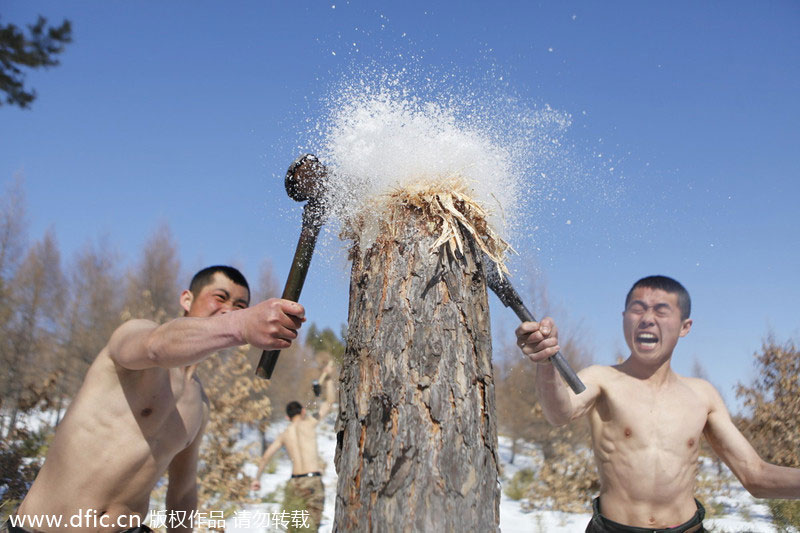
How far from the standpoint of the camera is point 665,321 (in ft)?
10.1

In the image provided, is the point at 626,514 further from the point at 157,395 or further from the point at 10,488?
the point at 10,488

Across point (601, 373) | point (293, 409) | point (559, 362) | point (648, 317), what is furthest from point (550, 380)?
point (293, 409)

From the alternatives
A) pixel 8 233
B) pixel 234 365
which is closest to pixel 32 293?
pixel 8 233

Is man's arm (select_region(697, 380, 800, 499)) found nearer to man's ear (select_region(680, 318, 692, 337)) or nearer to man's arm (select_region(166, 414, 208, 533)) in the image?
man's ear (select_region(680, 318, 692, 337))

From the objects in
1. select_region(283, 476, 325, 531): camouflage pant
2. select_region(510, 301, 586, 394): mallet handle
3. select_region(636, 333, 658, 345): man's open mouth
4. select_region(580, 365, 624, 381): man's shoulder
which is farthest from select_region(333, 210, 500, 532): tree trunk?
select_region(283, 476, 325, 531): camouflage pant

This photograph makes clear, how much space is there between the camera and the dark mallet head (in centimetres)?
197

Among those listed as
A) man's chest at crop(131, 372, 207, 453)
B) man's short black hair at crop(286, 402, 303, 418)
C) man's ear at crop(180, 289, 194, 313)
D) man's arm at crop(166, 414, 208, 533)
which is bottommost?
man's arm at crop(166, 414, 208, 533)

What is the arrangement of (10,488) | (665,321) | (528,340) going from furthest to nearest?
1. (10,488)
2. (665,321)
3. (528,340)

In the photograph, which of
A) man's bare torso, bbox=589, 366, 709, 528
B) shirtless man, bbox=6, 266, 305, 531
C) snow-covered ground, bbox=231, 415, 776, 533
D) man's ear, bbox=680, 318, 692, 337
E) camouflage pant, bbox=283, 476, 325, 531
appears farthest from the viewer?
snow-covered ground, bbox=231, 415, 776, 533

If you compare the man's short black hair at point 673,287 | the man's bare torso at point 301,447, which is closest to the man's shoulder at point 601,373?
the man's short black hair at point 673,287

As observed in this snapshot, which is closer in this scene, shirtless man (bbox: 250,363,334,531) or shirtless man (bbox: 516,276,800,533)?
shirtless man (bbox: 516,276,800,533)

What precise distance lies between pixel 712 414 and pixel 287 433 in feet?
17.7

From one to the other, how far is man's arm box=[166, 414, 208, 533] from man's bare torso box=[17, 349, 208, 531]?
0.32 m

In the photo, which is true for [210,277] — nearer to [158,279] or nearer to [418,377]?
[418,377]
